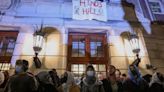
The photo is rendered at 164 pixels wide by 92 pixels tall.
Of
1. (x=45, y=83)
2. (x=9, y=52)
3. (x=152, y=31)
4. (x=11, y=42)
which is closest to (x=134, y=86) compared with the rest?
(x=45, y=83)

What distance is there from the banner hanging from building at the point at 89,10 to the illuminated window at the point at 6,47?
1928 mm

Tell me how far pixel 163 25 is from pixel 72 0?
2.99 meters

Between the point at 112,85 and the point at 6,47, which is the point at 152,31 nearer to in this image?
the point at 112,85

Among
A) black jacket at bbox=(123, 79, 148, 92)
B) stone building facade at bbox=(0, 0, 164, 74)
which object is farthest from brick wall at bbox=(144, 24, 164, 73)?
black jacket at bbox=(123, 79, 148, 92)

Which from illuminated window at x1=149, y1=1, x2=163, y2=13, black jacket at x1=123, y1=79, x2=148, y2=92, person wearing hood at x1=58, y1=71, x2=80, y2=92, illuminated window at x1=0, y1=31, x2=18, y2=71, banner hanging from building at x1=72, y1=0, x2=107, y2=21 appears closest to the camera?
black jacket at x1=123, y1=79, x2=148, y2=92

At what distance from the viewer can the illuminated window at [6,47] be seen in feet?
19.9

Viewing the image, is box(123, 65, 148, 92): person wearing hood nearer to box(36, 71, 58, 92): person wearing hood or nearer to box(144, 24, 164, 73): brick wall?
box(36, 71, 58, 92): person wearing hood

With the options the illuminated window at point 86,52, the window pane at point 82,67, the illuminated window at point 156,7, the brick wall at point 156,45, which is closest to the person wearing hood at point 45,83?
the illuminated window at point 86,52

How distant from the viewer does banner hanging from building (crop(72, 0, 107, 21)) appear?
6.80m

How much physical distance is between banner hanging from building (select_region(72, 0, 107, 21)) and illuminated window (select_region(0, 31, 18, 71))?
1.93 m

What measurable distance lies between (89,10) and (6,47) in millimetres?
2693

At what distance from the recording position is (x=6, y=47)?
20.7ft

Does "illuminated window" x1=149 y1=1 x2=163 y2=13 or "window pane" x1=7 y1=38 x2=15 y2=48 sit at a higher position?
"illuminated window" x1=149 y1=1 x2=163 y2=13

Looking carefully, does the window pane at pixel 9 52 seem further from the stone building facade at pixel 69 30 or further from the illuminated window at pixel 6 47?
the stone building facade at pixel 69 30
